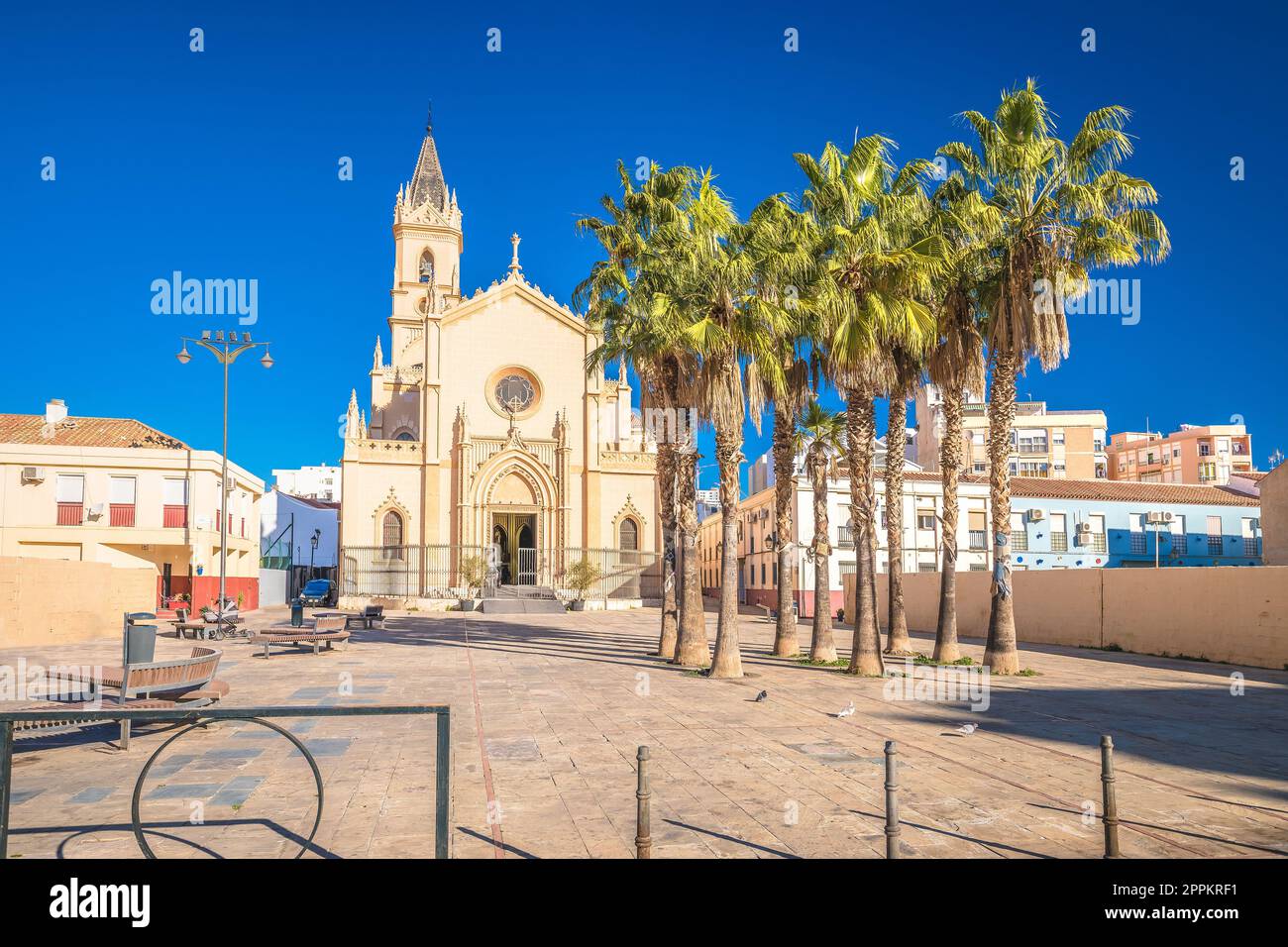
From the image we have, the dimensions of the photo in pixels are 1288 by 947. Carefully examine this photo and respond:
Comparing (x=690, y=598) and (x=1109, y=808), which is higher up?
(x=690, y=598)

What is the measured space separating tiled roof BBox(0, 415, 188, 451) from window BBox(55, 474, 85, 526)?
157 cm

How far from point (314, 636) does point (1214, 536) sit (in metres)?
44.9

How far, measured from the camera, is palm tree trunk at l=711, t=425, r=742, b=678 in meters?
17.0

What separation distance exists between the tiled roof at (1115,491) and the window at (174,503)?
1267 inches

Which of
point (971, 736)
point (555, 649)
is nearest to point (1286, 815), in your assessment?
point (971, 736)

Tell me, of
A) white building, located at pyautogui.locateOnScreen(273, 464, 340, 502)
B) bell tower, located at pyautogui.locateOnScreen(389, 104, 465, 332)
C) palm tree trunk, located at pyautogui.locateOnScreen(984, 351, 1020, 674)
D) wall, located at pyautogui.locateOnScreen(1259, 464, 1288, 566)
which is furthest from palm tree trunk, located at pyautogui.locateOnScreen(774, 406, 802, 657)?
white building, located at pyautogui.locateOnScreen(273, 464, 340, 502)

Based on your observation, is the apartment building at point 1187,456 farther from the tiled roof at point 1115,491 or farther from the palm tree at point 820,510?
→ the palm tree at point 820,510

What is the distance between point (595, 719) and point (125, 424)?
119 ft

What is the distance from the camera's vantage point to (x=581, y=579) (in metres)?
44.7

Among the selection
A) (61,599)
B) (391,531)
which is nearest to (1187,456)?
(391,531)

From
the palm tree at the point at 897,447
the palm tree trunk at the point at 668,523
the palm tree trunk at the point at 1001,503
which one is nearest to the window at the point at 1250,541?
the palm tree at the point at 897,447

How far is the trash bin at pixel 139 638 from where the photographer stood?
11592mm

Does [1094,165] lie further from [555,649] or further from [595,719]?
[555,649]

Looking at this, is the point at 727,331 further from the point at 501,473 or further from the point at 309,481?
the point at 309,481
